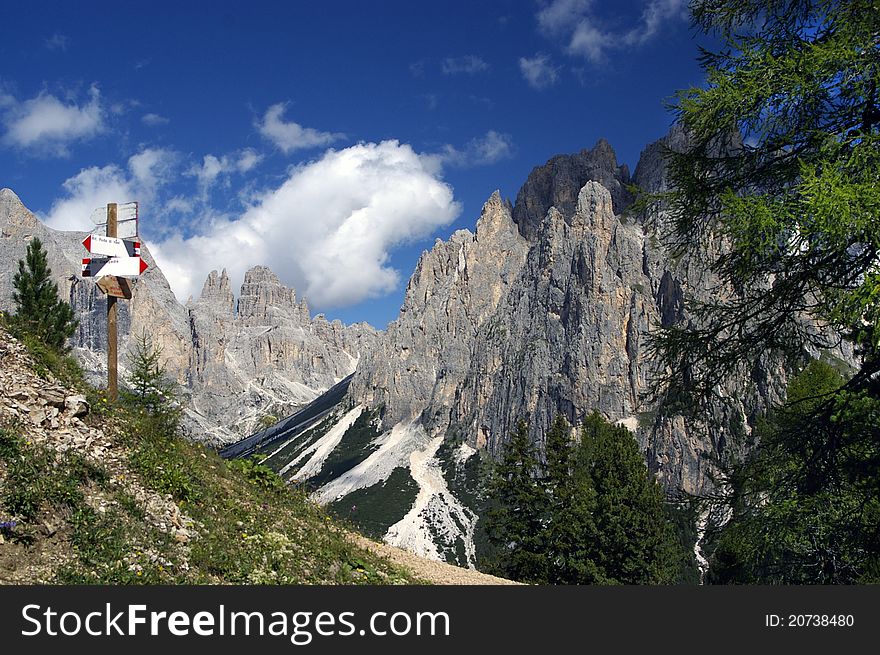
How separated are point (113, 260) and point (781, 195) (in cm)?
1212

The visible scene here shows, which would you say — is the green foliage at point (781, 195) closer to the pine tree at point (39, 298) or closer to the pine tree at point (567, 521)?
the pine tree at point (567, 521)

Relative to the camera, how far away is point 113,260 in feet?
40.0

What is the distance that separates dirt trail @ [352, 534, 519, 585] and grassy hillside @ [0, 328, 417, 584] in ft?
2.70

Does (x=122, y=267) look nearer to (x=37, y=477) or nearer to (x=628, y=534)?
(x=37, y=477)

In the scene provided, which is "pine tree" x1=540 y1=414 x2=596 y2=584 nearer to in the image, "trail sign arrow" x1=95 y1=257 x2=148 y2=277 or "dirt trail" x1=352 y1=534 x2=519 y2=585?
"dirt trail" x1=352 y1=534 x2=519 y2=585

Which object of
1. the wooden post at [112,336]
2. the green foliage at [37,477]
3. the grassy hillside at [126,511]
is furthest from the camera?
the wooden post at [112,336]

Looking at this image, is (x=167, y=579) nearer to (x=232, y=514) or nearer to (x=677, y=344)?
(x=232, y=514)

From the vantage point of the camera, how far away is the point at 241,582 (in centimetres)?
875

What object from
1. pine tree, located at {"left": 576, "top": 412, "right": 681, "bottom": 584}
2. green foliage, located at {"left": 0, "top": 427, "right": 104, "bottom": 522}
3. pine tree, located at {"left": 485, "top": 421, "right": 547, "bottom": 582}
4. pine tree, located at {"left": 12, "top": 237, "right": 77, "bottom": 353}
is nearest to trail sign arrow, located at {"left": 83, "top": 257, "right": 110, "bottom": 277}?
green foliage, located at {"left": 0, "top": 427, "right": 104, "bottom": 522}

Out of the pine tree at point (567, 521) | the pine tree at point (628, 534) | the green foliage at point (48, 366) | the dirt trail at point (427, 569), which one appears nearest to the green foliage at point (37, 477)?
the green foliage at point (48, 366)

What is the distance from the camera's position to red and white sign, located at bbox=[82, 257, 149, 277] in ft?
39.1

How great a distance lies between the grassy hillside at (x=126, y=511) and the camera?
7.80 meters

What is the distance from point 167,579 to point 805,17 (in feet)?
35.6

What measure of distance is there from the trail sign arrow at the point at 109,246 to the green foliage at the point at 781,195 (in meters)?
10.8
